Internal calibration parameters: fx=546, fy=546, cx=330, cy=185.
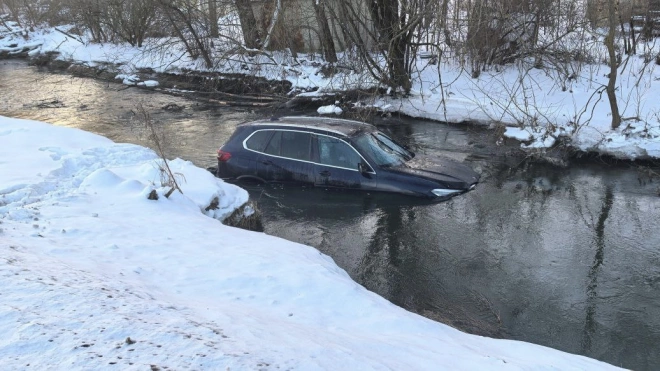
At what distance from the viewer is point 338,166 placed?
10195 mm

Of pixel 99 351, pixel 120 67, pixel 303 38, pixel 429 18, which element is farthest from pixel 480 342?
pixel 120 67

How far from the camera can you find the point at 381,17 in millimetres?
18828

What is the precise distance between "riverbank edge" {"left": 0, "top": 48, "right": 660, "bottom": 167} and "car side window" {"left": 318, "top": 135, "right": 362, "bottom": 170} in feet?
17.8

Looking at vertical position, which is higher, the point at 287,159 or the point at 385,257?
the point at 287,159

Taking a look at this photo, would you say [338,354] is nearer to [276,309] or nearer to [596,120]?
[276,309]

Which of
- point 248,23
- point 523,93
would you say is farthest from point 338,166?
point 248,23

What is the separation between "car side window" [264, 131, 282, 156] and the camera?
10664 mm

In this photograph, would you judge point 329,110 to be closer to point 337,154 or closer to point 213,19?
point 337,154

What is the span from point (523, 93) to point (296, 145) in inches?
368

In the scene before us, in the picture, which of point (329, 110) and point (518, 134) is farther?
point (329, 110)

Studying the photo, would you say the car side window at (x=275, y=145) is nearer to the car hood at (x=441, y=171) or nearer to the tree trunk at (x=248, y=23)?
the car hood at (x=441, y=171)

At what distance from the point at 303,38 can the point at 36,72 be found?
15.7 m

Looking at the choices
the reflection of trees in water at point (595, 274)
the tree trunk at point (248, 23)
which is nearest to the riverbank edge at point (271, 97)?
the tree trunk at point (248, 23)

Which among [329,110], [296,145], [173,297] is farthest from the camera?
[329,110]
